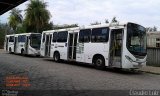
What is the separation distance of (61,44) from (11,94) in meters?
13.6

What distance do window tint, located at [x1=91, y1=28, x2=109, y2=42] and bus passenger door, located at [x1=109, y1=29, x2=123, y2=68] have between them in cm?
53

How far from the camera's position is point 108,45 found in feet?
58.0

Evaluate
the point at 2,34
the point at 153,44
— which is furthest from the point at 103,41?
the point at 2,34

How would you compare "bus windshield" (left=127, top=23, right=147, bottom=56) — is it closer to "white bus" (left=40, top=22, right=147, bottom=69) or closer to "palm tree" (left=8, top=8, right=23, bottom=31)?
"white bus" (left=40, top=22, right=147, bottom=69)

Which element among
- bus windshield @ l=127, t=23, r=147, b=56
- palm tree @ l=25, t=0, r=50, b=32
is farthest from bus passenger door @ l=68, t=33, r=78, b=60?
palm tree @ l=25, t=0, r=50, b=32

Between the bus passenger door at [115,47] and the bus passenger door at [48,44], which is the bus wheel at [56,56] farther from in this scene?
the bus passenger door at [115,47]

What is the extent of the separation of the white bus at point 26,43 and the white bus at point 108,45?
27.4 feet

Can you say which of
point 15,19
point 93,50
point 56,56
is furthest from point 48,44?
point 15,19

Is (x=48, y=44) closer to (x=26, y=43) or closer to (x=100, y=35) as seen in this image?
(x=26, y=43)

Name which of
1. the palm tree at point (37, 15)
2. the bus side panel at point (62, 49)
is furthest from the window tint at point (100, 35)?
the palm tree at point (37, 15)

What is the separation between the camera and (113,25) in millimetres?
17484

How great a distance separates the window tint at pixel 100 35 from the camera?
18.0m

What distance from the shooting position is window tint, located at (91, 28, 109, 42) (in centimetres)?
1800

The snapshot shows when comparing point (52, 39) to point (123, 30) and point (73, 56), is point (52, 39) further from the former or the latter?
point (123, 30)
